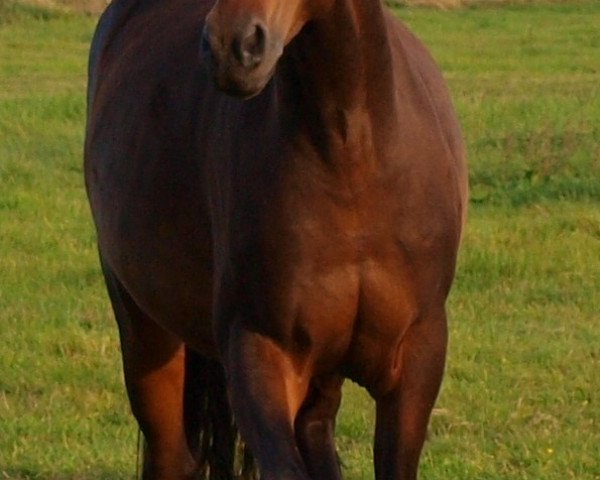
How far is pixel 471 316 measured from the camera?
265 inches

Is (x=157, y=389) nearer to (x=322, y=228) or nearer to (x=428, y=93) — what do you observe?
(x=428, y=93)

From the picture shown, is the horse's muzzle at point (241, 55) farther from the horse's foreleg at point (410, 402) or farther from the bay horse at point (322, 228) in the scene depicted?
the horse's foreleg at point (410, 402)

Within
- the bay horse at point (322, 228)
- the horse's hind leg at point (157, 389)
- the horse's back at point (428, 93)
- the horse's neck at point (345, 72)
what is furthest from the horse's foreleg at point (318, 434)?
the horse's neck at point (345, 72)

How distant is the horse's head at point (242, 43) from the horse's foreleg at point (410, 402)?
0.94 metres

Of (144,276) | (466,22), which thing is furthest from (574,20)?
(144,276)

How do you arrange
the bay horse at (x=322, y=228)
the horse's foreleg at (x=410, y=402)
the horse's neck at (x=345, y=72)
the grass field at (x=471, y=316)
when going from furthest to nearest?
1. the grass field at (x=471, y=316)
2. the horse's foreleg at (x=410, y=402)
3. the bay horse at (x=322, y=228)
4. the horse's neck at (x=345, y=72)

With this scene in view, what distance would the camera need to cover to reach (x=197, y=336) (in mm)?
4004

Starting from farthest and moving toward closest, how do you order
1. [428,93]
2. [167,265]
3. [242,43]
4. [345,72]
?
[167,265] < [428,93] < [345,72] < [242,43]

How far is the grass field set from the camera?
5.07m

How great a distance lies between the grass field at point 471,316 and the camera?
5.07m

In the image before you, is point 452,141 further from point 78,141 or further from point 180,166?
point 78,141

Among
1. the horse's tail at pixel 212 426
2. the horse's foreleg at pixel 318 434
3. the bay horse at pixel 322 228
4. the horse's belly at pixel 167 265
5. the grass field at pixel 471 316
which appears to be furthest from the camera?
the grass field at pixel 471 316

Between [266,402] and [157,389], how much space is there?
1.39 metres

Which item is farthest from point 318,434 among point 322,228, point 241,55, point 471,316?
point 471,316
